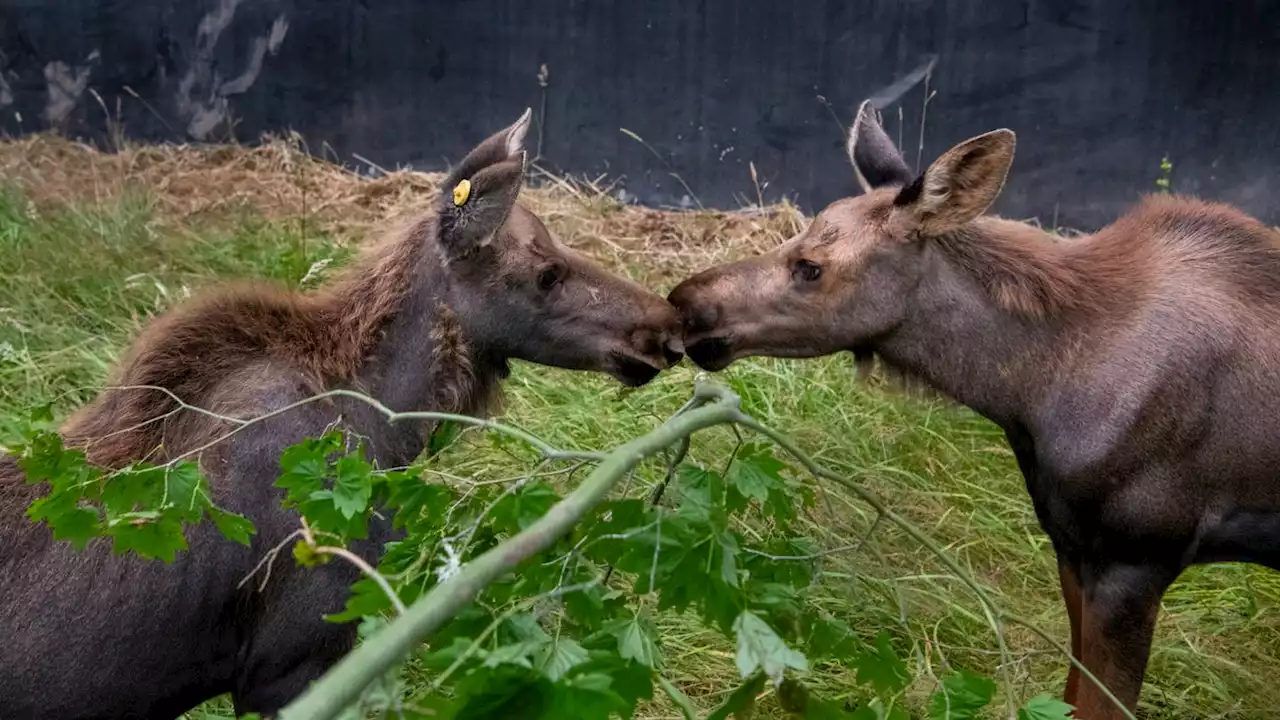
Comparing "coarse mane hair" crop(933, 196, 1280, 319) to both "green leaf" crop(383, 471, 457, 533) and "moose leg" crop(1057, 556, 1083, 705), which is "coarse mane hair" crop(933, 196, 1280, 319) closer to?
"moose leg" crop(1057, 556, 1083, 705)

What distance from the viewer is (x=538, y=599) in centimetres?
220

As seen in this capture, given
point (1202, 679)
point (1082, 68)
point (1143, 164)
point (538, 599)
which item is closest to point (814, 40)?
point (1082, 68)

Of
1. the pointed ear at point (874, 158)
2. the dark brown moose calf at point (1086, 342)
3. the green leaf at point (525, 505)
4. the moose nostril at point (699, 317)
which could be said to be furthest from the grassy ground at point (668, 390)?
the green leaf at point (525, 505)

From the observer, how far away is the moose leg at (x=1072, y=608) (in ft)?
13.6

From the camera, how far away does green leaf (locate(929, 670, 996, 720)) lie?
2291 mm

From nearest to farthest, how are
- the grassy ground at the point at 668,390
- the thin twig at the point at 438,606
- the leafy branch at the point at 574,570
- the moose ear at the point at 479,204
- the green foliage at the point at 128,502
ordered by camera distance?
the thin twig at the point at 438,606
the leafy branch at the point at 574,570
the green foliage at the point at 128,502
the moose ear at the point at 479,204
the grassy ground at the point at 668,390

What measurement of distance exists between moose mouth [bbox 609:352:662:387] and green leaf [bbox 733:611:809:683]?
193cm

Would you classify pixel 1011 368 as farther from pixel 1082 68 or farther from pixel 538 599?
pixel 1082 68

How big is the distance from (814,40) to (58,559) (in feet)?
19.3

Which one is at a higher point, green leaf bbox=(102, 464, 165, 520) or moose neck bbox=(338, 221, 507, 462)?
green leaf bbox=(102, 464, 165, 520)

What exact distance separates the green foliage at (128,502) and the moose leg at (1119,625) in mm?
2511

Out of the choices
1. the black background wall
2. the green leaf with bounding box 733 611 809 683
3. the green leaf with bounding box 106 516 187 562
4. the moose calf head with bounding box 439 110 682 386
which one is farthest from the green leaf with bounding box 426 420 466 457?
the black background wall

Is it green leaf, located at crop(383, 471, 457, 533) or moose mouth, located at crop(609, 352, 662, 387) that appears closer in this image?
green leaf, located at crop(383, 471, 457, 533)

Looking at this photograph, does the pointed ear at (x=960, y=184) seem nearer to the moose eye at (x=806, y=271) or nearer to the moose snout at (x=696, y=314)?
the moose eye at (x=806, y=271)
